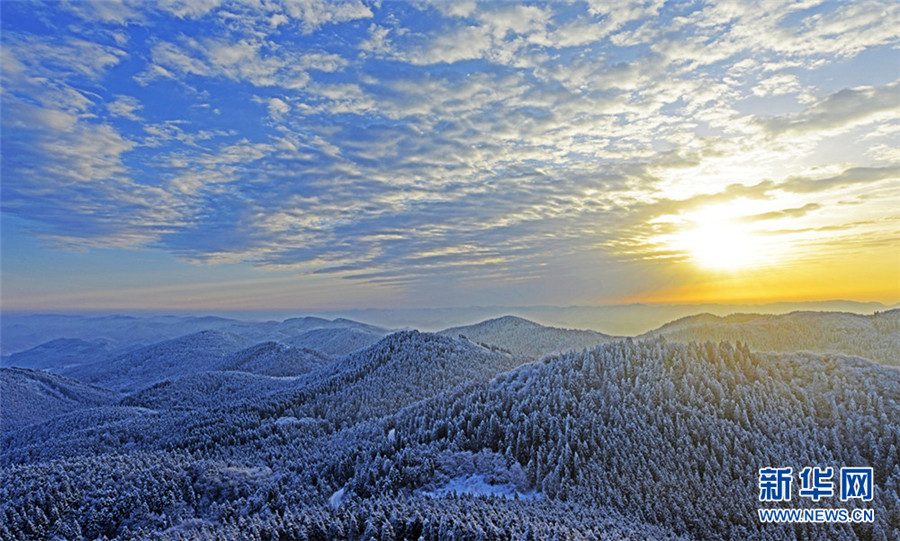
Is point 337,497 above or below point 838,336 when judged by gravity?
below

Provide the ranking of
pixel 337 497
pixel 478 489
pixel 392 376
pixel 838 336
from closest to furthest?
pixel 478 489, pixel 337 497, pixel 392 376, pixel 838 336

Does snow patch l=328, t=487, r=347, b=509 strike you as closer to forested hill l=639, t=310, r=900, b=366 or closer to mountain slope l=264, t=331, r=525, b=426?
mountain slope l=264, t=331, r=525, b=426

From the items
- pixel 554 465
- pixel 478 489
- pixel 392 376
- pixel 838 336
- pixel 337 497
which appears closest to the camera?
pixel 478 489

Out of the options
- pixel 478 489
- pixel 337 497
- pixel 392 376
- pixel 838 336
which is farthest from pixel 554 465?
pixel 838 336

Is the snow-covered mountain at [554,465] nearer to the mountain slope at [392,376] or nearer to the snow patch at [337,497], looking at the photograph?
the snow patch at [337,497]

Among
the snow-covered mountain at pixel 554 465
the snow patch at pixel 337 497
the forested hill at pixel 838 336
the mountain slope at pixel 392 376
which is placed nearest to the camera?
the snow-covered mountain at pixel 554 465

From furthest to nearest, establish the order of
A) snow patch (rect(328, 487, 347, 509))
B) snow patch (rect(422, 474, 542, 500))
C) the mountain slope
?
the mountain slope
snow patch (rect(328, 487, 347, 509))
snow patch (rect(422, 474, 542, 500))

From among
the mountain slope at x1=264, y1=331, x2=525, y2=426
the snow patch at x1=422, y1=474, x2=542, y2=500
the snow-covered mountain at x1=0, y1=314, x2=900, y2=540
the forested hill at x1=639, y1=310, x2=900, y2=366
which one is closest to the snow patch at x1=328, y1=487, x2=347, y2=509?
the snow-covered mountain at x1=0, y1=314, x2=900, y2=540

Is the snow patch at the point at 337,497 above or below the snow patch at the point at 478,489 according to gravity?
below

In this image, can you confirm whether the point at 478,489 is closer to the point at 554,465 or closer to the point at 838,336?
the point at 554,465

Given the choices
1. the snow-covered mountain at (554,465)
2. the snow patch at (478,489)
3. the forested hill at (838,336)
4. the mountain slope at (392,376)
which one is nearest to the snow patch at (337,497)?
the snow-covered mountain at (554,465)

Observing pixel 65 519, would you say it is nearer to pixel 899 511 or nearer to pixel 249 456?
pixel 249 456

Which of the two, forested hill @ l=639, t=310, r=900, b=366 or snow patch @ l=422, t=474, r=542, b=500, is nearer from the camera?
snow patch @ l=422, t=474, r=542, b=500
